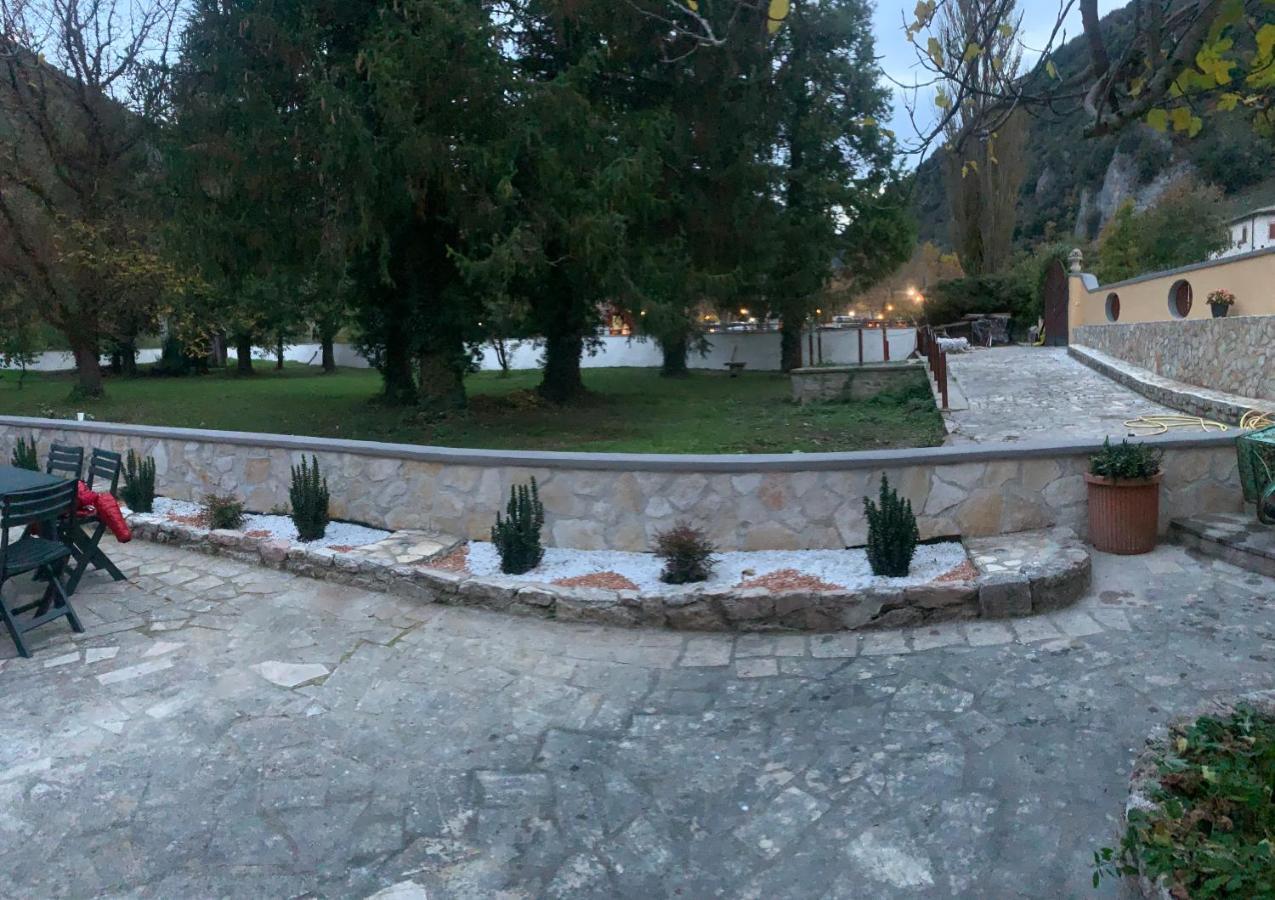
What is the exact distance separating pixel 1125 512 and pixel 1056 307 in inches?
960

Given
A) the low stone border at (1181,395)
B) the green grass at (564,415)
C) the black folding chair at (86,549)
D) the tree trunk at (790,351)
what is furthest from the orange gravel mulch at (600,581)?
the tree trunk at (790,351)

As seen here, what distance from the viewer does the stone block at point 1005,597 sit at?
4.75m

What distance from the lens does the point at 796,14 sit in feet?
47.0

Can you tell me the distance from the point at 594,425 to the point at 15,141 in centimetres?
1251

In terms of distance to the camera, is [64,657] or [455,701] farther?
[64,657]

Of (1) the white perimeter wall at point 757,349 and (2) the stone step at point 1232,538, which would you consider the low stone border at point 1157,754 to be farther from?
(1) the white perimeter wall at point 757,349

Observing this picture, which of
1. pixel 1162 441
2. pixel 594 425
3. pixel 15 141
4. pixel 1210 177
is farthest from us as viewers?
pixel 1210 177

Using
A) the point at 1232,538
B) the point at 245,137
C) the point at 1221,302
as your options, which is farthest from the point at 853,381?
the point at 1232,538

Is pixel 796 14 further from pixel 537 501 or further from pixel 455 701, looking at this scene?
pixel 455 701

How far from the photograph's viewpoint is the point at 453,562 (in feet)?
19.6

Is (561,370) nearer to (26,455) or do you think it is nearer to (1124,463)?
(26,455)

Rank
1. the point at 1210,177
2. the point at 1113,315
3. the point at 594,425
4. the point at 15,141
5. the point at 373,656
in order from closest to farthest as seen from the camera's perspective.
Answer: the point at 373,656 → the point at 594,425 → the point at 15,141 → the point at 1113,315 → the point at 1210,177

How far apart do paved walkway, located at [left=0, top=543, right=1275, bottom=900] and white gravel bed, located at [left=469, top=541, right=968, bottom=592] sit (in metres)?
0.43

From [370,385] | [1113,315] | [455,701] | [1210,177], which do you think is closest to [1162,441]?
[455,701]
